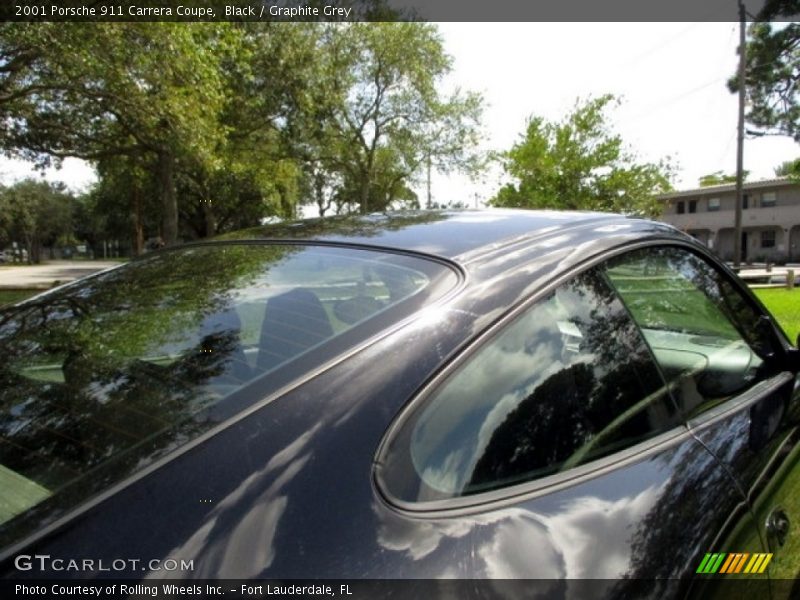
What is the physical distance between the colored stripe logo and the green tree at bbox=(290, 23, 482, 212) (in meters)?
24.4

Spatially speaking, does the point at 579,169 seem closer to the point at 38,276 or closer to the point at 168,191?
the point at 168,191

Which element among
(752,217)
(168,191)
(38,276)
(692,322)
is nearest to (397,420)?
(692,322)

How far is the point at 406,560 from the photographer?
3.29 ft

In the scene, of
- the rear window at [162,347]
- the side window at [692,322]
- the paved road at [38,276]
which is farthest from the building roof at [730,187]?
the rear window at [162,347]

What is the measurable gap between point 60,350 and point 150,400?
0.52m

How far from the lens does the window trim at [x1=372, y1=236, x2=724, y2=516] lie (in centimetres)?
110

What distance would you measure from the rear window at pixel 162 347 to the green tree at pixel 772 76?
84.2ft

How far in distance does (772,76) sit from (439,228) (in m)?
28.7

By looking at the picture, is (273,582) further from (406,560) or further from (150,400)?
(150,400)

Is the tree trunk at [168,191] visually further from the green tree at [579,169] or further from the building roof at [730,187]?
the building roof at [730,187]

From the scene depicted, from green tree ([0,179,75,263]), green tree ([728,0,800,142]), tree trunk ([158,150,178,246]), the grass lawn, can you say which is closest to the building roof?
green tree ([728,0,800,142])

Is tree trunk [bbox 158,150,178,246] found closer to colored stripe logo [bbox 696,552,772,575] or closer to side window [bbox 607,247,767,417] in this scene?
side window [bbox 607,247,767,417]

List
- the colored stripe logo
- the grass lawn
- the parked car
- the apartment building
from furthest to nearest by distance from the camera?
the apartment building
the grass lawn
the colored stripe logo
the parked car

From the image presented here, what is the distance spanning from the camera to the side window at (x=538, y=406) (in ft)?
3.89
